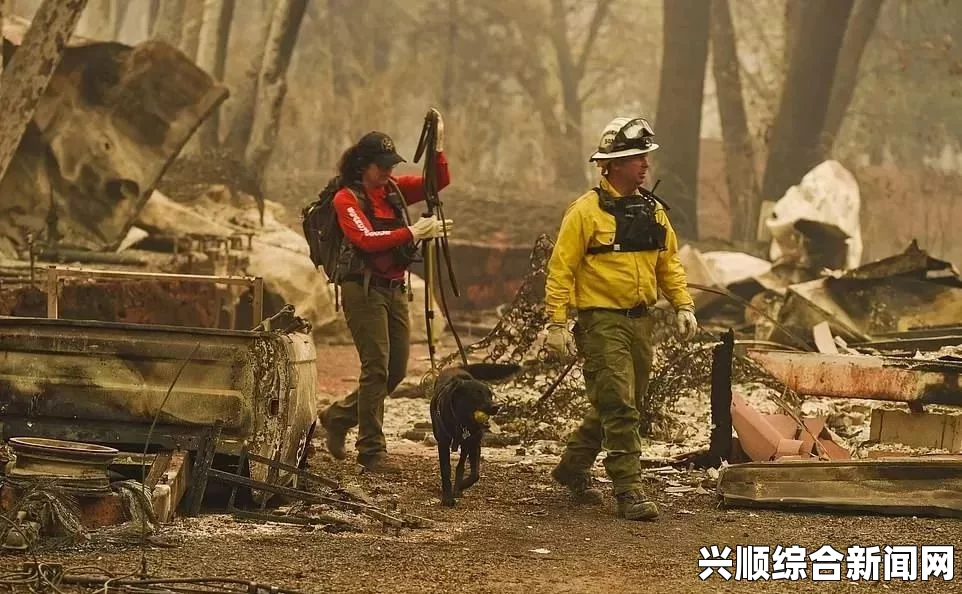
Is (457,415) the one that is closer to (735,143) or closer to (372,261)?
(372,261)

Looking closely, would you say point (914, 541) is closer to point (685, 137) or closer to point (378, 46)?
point (685, 137)

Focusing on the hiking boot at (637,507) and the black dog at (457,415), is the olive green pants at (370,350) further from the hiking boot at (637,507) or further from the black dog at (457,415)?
the hiking boot at (637,507)

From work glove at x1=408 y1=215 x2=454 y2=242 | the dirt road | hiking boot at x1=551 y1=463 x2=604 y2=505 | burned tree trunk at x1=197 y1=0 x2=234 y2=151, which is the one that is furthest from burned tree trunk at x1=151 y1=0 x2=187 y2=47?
hiking boot at x1=551 y1=463 x2=604 y2=505

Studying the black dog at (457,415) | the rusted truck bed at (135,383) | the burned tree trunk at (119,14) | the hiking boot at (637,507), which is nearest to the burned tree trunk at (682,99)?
the burned tree trunk at (119,14)

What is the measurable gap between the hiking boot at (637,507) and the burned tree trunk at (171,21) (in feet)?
64.6

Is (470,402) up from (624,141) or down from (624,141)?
down

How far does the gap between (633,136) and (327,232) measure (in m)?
1.99

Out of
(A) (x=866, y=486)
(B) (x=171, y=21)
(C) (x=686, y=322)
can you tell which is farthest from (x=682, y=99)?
(A) (x=866, y=486)

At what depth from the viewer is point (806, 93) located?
25141 mm

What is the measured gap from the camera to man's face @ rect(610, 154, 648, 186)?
7797 mm

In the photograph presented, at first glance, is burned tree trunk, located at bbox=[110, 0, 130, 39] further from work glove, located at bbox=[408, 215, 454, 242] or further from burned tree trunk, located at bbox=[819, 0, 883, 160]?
work glove, located at bbox=[408, 215, 454, 242]

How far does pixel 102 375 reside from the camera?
7059 mm

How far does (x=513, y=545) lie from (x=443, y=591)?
1.15 meters

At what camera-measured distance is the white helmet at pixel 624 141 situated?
776 centimetres
